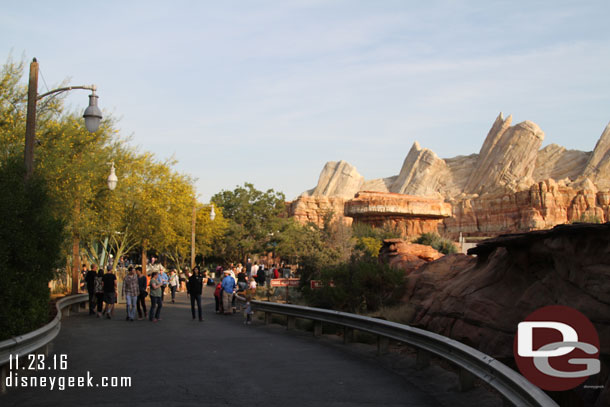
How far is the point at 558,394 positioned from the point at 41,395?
6406 millimetres

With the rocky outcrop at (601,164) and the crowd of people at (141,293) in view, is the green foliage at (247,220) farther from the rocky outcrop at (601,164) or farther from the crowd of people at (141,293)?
the rocky outcrop at (601,164)

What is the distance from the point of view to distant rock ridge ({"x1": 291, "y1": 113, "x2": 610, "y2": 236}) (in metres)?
116

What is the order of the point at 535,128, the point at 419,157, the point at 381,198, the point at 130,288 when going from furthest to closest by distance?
the point at 419,157 < the point at 535,128 < the point at 381,198 < the point at 130,288

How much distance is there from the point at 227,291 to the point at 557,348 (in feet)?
55.6

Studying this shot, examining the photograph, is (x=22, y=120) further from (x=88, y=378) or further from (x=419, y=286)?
(x=88, y=378)

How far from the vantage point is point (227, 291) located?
79.6 ft

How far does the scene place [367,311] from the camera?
63.9 feet

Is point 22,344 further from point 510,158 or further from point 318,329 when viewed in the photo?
point 510,158

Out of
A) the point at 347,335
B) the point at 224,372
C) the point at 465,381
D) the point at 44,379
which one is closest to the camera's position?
the point at 465,381

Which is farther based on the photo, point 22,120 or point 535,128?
point 535,128

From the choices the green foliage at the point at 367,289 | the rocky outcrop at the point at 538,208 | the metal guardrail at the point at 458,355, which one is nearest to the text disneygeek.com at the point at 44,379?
the metal guardrail at the point at 458,355

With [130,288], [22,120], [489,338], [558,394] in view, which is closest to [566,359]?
[558,394]

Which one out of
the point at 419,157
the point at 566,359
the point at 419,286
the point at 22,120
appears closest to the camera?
the point at 566,359

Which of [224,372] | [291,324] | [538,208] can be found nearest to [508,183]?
[538,208]
